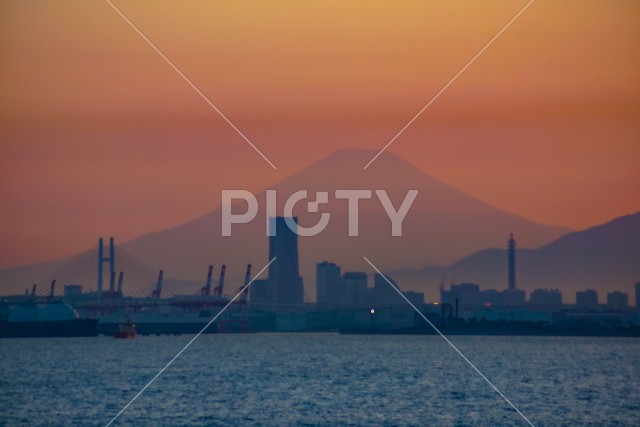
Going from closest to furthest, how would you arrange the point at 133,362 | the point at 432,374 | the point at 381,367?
the point at 432,374 → the point at 381,367 → the point at 133,362

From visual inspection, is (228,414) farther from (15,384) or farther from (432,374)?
(432,374)

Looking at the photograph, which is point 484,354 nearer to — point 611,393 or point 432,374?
point 432,374

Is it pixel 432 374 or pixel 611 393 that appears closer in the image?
pixel 611 393

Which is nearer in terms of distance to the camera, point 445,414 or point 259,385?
point 445,414

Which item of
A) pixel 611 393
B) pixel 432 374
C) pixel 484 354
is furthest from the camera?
pixel 484 354

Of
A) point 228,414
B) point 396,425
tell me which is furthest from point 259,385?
point 396,425

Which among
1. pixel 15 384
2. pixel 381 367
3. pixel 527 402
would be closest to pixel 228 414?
pixel 527 402
